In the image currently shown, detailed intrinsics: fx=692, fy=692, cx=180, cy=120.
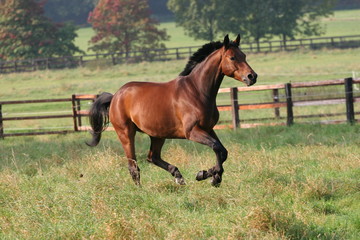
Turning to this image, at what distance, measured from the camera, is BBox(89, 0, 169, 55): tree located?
58812 mm

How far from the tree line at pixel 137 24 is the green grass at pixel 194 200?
1804 inches

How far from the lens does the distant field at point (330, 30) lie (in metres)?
73.7

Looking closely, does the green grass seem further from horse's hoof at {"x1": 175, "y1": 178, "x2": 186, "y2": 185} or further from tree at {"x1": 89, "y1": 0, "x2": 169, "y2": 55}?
tree at {"x1": 89, "y1": 0, "x2": 169, "y2": 55}

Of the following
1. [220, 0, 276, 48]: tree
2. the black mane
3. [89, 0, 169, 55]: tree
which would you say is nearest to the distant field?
[89, 0, 169, 55]: tree

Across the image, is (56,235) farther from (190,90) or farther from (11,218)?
(190,90)

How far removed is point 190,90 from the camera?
9258mm

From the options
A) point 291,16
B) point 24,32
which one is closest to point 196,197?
point 24,32

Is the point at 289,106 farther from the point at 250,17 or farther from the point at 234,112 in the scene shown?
the point at 250,17

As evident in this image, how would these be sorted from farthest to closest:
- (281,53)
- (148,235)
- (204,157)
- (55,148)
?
1. (281,53)
2. (55,148)
3. (204,157)
4. (148,235)

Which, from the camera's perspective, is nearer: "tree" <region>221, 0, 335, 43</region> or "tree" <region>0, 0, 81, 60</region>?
"tree" <region>0, 0, 81, 60</region>

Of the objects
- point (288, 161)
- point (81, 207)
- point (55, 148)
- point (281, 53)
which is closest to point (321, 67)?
point (281, 53)

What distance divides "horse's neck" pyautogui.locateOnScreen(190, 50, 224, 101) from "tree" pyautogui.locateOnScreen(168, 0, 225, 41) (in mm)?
50520

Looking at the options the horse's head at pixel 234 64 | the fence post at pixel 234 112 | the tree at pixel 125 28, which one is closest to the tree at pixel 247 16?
the tree at pixel 125 28

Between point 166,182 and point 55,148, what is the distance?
6.67 meters
